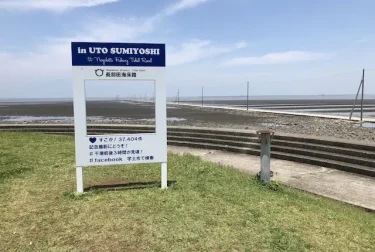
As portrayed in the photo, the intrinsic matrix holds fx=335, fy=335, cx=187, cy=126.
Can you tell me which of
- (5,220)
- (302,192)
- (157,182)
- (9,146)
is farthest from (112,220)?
(9,146)

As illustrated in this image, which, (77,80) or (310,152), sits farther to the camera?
(310,152)

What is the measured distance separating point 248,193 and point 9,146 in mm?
7688

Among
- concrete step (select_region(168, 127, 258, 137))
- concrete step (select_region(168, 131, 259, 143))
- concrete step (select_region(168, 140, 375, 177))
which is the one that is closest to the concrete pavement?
concrete step (select_region(168, 140, 375, 177))

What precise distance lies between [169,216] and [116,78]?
8.22 feet

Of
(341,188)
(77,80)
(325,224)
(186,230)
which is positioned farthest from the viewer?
(341,188)

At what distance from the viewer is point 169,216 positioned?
4.72 m

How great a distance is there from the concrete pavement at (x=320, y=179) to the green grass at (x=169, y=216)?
1.86 feet

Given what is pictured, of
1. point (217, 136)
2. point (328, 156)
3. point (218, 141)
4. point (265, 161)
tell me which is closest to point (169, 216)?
point (265, 161)

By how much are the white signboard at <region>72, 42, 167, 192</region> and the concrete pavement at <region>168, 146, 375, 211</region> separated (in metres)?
3.43

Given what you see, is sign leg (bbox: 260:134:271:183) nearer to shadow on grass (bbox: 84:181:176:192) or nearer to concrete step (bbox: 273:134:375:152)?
shadow on grass (bbox: 84:181:176:192)

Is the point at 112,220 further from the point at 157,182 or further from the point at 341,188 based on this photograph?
the point at 341,188

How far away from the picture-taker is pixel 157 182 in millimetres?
6504

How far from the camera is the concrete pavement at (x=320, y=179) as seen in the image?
261 inches

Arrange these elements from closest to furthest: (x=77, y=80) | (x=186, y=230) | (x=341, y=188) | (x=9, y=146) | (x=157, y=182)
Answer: (x=186, y=230), (x=77, y=80), (x=157, y=182), (x=341, y=188), (x=9, y=146)
